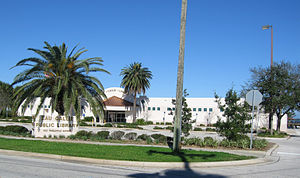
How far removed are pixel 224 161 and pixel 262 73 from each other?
20.2 m

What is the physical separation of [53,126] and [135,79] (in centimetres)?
3122

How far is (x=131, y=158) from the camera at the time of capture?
34.4 ft

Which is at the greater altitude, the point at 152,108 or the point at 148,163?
the point at 152,108

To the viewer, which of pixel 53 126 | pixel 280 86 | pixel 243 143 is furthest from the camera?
pixel 280 86

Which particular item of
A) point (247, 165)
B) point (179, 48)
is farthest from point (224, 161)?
point (179, 48)

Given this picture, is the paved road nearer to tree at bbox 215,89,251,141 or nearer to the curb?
the curb

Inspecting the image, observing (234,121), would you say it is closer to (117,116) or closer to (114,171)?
(114,171)

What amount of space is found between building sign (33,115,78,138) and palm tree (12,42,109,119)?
2.28 ft

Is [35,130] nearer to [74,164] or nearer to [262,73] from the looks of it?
[74,164]

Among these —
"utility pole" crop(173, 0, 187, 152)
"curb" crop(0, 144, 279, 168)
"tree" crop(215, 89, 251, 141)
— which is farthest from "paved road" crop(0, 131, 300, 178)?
"tree" crop(215, 89, 251, 141)

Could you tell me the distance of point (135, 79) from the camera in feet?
166

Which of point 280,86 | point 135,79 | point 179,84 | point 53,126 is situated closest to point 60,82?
point 53,126

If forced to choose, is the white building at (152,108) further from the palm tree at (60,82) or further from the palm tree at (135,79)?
the palm tree at (60,82)

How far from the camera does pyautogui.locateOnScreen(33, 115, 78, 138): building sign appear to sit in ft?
64.4
